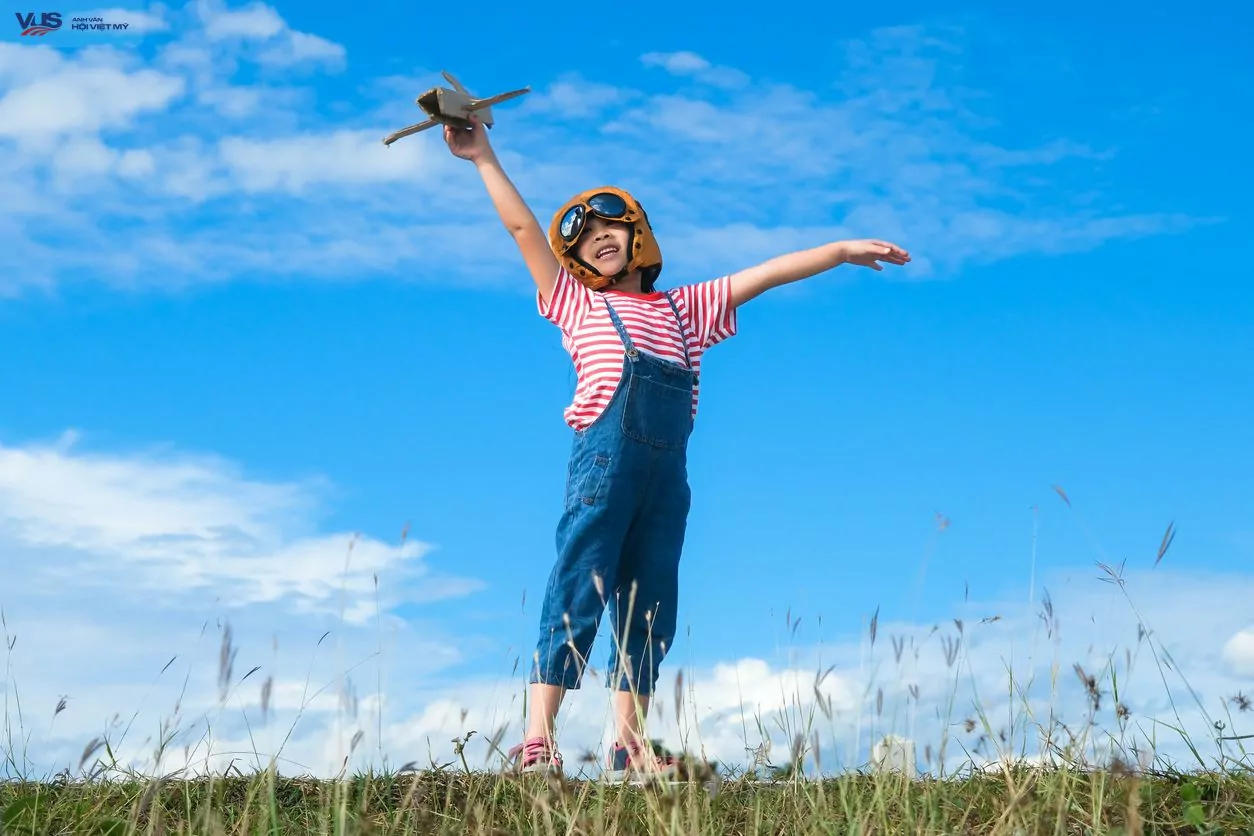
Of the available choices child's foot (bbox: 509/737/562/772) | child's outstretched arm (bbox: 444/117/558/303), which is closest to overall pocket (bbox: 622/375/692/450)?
child's outstretched arm (bbox: 444/117/558/303)

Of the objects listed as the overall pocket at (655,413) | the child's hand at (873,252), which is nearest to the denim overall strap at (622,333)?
the overall pocket at (655,413)

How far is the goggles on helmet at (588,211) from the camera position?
542 cm

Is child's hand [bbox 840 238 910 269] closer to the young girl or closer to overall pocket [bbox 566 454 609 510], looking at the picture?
the young girl

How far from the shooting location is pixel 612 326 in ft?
16.4

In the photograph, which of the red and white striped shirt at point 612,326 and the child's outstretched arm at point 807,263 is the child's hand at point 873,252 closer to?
the child's outstretched arm at point 807,263

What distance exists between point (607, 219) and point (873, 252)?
1.23m

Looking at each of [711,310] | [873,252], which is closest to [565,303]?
[711,310]

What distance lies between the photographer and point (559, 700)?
15.7 feet

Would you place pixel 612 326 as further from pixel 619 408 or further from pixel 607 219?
pixel 607 219

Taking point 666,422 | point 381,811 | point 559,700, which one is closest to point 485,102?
point 666,422

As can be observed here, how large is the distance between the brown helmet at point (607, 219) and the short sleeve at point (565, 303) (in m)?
0.14

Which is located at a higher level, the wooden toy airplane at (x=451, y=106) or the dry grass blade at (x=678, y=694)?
the wooden toy airplane at (x=451, y=106)

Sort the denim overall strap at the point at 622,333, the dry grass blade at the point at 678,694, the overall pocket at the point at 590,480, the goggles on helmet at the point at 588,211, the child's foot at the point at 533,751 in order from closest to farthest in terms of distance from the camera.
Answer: the dry grass blade at the point at 678,694 → the child's foot at the point at 533,751 → the overall pocket at the point at 590,480 → the denim overall strap at the point at 622,333 → the goggles on helmet at the point at 588,211

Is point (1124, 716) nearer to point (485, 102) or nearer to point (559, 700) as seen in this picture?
point (559, 700)
